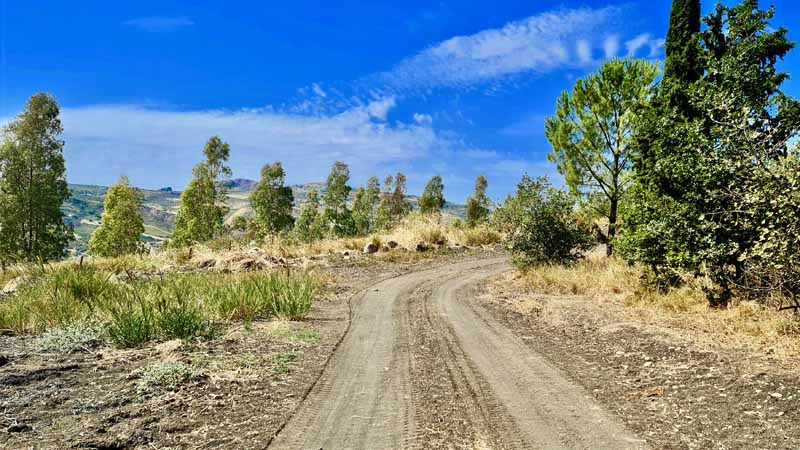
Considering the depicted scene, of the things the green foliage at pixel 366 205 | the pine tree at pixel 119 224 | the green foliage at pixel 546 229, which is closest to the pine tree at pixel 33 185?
the pine tree at pixel 119 224

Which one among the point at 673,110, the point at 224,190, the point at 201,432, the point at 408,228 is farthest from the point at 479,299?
the point at 224,190

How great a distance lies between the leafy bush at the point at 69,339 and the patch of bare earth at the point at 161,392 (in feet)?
0.73

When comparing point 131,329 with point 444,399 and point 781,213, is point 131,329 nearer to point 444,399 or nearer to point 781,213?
point 444,399

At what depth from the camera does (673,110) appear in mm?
11141

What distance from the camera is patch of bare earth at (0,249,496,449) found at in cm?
456

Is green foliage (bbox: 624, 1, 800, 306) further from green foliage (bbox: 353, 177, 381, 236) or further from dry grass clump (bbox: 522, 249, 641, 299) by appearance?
green foliage (bbox: 353, 177, 381, 236)

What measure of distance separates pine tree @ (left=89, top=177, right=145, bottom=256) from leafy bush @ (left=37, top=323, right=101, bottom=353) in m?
33.8

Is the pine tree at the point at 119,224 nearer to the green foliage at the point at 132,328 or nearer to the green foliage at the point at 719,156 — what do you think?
the green foliage at the point at 132,328

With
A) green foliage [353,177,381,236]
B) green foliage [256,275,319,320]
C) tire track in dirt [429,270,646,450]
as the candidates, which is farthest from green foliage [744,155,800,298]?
green foliage [353,177,381,236]

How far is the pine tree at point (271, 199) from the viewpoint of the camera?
56094mm

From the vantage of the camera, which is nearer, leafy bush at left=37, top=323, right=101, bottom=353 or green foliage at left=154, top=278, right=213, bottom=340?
leafy bush at left=37, top=323, right=101, bottom=353

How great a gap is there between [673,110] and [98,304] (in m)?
14.0

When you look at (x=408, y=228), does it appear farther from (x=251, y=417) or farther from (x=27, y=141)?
→ (x=27, y=141)

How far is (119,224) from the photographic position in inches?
1578
